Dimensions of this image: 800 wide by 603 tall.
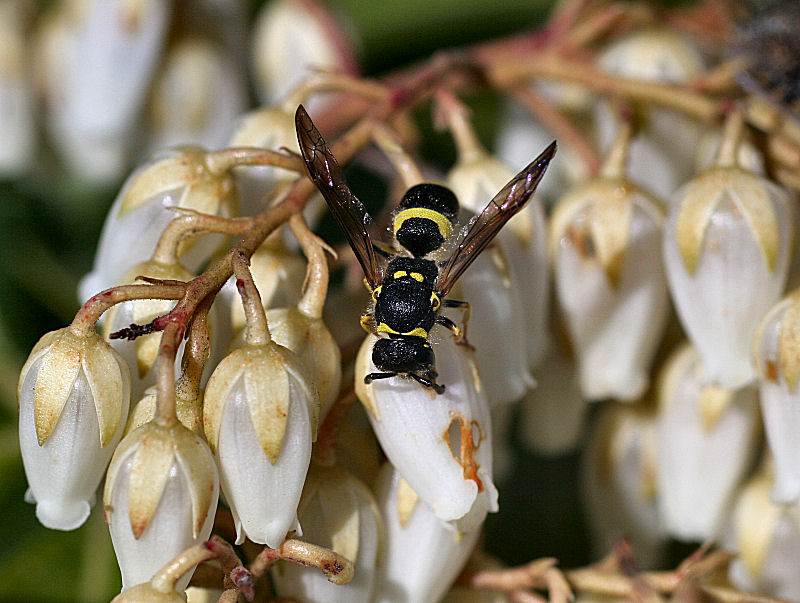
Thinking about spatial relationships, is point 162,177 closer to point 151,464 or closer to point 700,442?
point 151,464

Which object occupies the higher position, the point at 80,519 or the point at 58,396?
the point at 58,396

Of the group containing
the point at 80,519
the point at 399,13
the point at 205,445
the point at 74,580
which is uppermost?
the point at 399,13

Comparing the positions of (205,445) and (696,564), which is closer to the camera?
(205,445)

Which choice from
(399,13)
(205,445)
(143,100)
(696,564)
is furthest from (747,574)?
(399,13)

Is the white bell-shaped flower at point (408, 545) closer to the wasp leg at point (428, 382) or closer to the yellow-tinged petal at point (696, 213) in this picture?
the wasp leg at point (428, 382)

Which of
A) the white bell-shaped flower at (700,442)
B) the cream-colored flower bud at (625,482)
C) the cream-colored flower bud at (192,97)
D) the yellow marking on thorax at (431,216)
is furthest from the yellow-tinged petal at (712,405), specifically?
the cream-colored flower bud at (192,97)

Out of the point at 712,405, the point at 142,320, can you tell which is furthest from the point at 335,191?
the point at 712,405

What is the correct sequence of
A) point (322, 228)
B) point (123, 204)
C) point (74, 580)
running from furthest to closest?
point (322, 228)
point (74, 580)
point (123, 204)

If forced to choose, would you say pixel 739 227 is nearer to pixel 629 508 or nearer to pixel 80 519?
pixel 629 508
